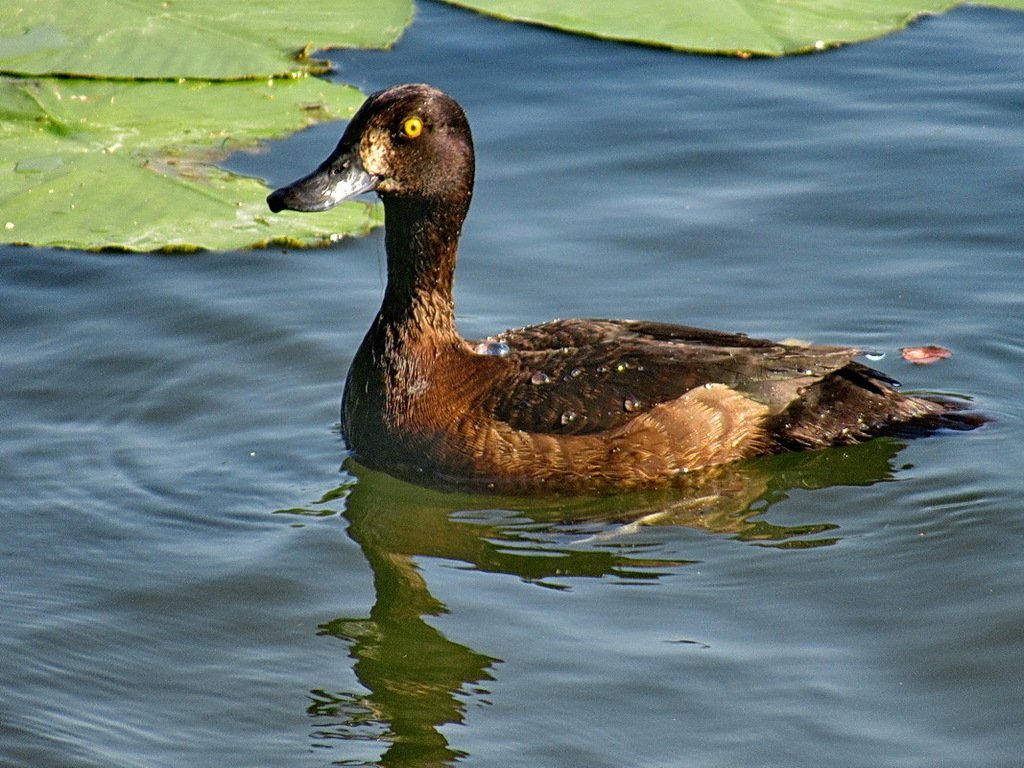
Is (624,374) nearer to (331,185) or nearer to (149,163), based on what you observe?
(331,185)

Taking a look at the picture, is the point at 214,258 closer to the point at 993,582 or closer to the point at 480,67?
the point at 480,67

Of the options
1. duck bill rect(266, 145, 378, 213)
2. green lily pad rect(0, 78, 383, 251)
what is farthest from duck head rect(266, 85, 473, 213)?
green lily pad rect(0, 78, 383, 251)

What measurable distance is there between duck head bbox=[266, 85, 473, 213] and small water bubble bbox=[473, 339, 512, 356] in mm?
667

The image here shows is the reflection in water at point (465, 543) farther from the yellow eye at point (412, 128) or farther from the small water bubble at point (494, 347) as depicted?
the yellow eye at point (412, 128)

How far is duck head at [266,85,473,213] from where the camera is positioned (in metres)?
6.85

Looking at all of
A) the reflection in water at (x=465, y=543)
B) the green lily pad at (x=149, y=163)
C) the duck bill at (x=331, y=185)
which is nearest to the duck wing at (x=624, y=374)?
the reflection in water at (x=465, y=543)

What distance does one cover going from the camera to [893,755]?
196 inches

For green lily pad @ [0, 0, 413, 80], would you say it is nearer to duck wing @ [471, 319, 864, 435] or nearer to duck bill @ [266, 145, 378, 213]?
duck bill @ [266, 145, 378, 213]

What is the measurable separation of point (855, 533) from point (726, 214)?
3168 millimetres

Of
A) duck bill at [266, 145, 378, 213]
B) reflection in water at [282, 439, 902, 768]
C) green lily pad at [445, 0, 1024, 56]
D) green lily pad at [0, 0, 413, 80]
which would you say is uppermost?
green lily pad at [445, 0, 1024, 56]

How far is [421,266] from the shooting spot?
7.14 meters

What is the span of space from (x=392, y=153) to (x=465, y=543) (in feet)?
5.19

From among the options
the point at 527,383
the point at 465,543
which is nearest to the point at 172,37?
the point at 527,383

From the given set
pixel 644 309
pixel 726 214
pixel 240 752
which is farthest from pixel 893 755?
pixel 726 214
